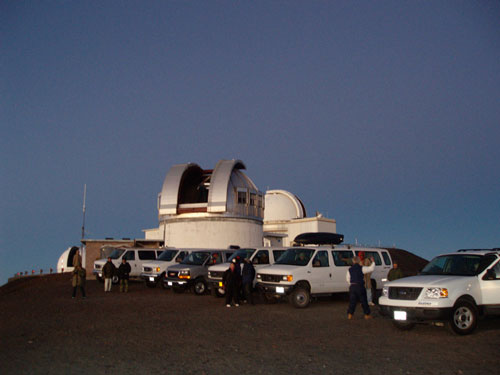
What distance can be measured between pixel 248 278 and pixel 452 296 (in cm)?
774

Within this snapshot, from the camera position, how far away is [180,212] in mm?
35781

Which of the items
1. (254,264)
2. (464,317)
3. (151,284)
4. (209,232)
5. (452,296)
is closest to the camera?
(452,296)

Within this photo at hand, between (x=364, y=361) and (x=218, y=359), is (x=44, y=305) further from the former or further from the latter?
(x=364, y=361)

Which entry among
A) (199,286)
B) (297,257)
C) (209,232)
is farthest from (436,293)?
(209,232)

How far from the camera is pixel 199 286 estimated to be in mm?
19422

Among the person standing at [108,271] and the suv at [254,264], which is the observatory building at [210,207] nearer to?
the person standing at [108,271]

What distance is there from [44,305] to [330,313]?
9.42m

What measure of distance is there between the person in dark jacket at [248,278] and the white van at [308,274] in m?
0.40

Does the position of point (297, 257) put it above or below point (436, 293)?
above

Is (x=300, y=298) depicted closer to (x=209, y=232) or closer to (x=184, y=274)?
(x=184, y=274)

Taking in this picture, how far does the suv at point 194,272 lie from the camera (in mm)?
19188

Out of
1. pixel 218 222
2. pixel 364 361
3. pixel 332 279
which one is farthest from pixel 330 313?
pixel 218 222

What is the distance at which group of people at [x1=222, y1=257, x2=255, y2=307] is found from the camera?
608 inches

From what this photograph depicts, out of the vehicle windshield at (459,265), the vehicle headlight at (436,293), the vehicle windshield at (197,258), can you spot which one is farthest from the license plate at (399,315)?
the vehicle windshield at (197,258)
